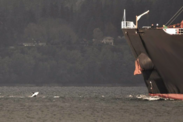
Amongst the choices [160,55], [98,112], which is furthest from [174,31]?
[98,112]

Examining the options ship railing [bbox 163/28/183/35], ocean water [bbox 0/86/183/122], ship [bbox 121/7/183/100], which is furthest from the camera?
ship railing [bbox 163/28/183/35]

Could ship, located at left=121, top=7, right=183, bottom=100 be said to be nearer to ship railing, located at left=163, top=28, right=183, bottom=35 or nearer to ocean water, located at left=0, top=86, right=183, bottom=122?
ship railing, located at left=163, top=28, right=183, bottom=35

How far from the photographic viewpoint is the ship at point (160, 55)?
275 feet

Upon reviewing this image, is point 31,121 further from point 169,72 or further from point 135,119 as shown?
point 169,72

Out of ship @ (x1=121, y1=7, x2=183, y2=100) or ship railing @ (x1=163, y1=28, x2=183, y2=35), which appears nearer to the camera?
ship @ (x1=121, y1=7, x2=183, y2=100)

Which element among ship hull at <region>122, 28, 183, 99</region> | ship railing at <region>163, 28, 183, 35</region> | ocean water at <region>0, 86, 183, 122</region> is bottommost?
ocean water at <region>0, 86, 183, 122</region>

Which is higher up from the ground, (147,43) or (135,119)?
(147,43)

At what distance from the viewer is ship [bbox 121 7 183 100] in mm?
83938

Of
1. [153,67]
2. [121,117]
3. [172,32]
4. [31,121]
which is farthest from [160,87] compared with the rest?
[31,121]

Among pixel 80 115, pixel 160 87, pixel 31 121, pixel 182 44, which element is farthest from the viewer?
pixel 160 87

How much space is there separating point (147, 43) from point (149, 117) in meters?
17.5

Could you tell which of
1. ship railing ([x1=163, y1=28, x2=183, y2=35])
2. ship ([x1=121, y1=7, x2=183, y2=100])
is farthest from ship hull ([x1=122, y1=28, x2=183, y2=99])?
ship railing ([x1=163, y1=28, x2=183, y2=35])

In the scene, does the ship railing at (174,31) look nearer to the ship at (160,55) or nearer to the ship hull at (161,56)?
the ship at (160,55)

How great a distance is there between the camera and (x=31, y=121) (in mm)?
69125
